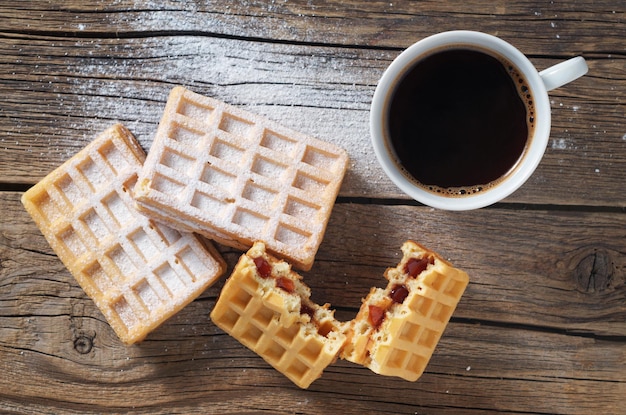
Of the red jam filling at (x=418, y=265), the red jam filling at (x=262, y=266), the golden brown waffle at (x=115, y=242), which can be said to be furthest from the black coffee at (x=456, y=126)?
the golden brown waffle at (x=115, y=242)

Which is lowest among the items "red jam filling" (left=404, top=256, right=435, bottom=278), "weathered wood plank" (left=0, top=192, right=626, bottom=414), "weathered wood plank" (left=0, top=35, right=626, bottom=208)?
"weathered wood plank" (left=0, top=192, right=626, bottom=414)

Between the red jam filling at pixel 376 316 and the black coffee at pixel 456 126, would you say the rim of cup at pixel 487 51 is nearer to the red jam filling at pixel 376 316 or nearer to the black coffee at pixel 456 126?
the black coffee at pixel 456 126

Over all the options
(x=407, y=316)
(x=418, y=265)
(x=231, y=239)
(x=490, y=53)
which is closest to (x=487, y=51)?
(x=490, y=53)

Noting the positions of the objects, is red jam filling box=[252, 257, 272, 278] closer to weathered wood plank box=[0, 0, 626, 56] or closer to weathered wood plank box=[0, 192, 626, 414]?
weathered wood plank box=[0, 192, 626, 414]

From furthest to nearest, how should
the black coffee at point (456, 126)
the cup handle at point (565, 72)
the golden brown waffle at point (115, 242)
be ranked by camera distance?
the golden brown waffle at point (115, 242) < the black coffee at point (456, 126) < the cup handle at point (565, 72)

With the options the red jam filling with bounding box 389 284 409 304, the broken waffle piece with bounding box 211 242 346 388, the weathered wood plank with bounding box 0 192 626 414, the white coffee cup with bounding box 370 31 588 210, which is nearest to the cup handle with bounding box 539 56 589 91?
the white coffee cup with bounding box 370 31 588 210

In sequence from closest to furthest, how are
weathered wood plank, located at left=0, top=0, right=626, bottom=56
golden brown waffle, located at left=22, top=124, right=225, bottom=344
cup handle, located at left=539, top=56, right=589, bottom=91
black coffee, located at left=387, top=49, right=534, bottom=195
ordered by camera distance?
cup handle, located at left=539, top=56, right=589, bottom=91, black coffee, located at left=387, top=49, right=534, bottom=195, golden brown waffle, located at left=22, top=124, right=225, bottom=344, weathered wood plank, located at left=0, top=0, right=626, bottom=56
